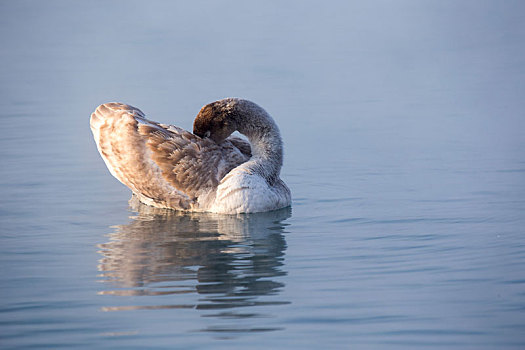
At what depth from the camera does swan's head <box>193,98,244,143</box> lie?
11.8 metres

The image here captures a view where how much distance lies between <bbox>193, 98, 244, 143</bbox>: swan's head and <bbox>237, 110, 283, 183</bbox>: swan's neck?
17 cm

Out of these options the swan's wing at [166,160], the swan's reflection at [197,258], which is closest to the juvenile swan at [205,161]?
the swan's wing at [166,160]

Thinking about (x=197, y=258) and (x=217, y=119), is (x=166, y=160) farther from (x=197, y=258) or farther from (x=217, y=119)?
(x=197, y=258)

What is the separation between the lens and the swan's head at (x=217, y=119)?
11.8 metres

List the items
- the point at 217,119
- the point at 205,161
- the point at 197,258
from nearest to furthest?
1. the point at 197,258
2. the point at 205,161
3. the point at 217,119

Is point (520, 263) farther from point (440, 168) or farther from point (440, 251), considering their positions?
point (440, 168)

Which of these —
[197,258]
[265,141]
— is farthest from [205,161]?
[197,258]

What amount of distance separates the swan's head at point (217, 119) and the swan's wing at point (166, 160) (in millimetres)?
129

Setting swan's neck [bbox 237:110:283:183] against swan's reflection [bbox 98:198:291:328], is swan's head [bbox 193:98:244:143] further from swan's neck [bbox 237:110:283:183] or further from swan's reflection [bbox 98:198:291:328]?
swan's reflection [bbox 98:198:291:328]

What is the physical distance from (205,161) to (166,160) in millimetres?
552

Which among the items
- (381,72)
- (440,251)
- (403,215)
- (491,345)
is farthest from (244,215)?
(381,72)

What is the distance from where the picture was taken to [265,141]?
12.1 metres

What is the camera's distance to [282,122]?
1691 centimetres

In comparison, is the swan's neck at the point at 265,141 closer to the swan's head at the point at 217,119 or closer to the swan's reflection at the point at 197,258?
the swan's head at the point at 217,119
